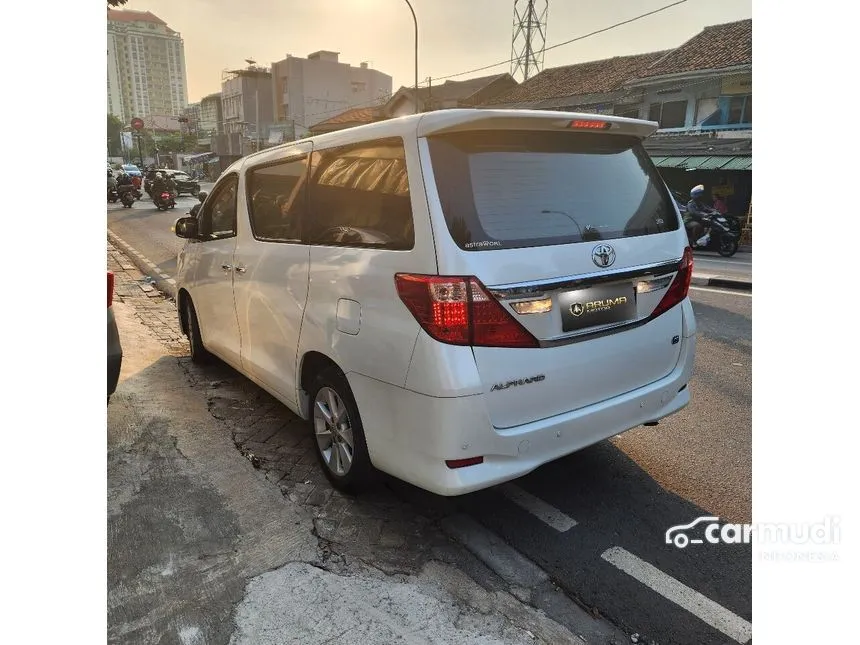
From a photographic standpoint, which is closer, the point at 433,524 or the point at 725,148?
the point at 433,524

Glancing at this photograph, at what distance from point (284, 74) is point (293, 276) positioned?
219 ft

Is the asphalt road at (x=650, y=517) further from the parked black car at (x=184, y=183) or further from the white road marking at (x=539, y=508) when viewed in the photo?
the parked black car at (x=184, y=183)

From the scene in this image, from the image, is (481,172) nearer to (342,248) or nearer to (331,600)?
(342,248)

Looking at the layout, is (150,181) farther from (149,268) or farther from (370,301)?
(370,301)

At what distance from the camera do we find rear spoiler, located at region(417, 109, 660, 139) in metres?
2.36

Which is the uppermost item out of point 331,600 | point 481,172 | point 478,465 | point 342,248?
point 481,172

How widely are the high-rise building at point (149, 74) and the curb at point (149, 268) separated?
51344 millimetres

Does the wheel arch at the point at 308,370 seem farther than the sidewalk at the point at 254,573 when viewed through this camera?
Yes

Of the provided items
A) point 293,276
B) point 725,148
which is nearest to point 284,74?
point 725,148

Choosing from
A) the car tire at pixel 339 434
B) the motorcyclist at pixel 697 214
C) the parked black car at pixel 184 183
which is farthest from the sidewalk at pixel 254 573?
the parked black car at pixel 184 183

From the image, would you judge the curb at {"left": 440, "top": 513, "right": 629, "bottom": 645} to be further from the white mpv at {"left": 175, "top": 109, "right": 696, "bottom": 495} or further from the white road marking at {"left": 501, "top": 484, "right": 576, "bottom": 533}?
the white mpv at {"left": 175, "top": 109, "right": 696, "bottom": 495}

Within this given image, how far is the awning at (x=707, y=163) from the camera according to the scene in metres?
19.9

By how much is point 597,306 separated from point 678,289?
2.28 feet

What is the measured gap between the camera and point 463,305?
7.44 feet
